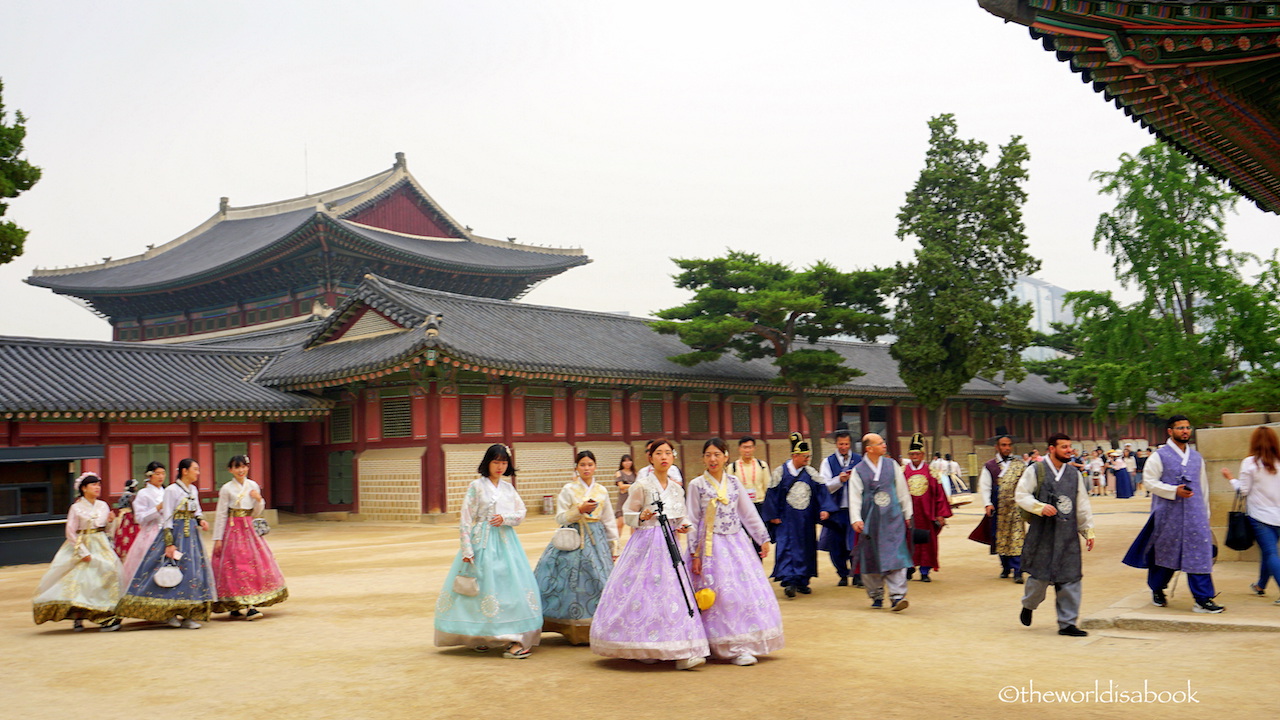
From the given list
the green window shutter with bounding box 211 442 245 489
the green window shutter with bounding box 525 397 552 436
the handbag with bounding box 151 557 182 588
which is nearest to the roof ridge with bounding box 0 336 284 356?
the green window shutter with bounding box 211 442 245 489

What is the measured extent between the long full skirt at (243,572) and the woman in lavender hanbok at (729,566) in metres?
4.79

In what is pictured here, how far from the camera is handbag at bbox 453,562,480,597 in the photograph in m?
7.29

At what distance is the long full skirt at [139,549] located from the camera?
380 inches

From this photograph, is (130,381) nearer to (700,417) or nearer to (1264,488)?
(700,417)

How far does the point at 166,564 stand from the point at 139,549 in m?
0.72

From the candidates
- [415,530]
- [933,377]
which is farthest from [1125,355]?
[415,530]

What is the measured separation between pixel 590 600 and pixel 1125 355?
27.9 metres

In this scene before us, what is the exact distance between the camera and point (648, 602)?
6645mm

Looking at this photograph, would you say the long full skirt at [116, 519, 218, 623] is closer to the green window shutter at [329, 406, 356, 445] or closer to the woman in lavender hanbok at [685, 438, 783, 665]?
the woman in lavender hanbok at [685, 438, 783, 665]

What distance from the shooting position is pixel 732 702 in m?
5.67

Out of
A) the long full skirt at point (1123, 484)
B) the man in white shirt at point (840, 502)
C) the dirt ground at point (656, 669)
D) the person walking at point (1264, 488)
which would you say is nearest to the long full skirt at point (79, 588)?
the dirt ground at point (656, 669)

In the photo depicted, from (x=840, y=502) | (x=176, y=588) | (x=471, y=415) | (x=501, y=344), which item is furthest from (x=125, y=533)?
(x=501, y=344)

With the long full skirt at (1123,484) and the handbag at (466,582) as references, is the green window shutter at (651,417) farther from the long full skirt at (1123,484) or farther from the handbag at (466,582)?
the handbag at (466,582)

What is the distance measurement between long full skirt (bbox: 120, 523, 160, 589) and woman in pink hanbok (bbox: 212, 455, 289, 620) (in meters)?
0.57
